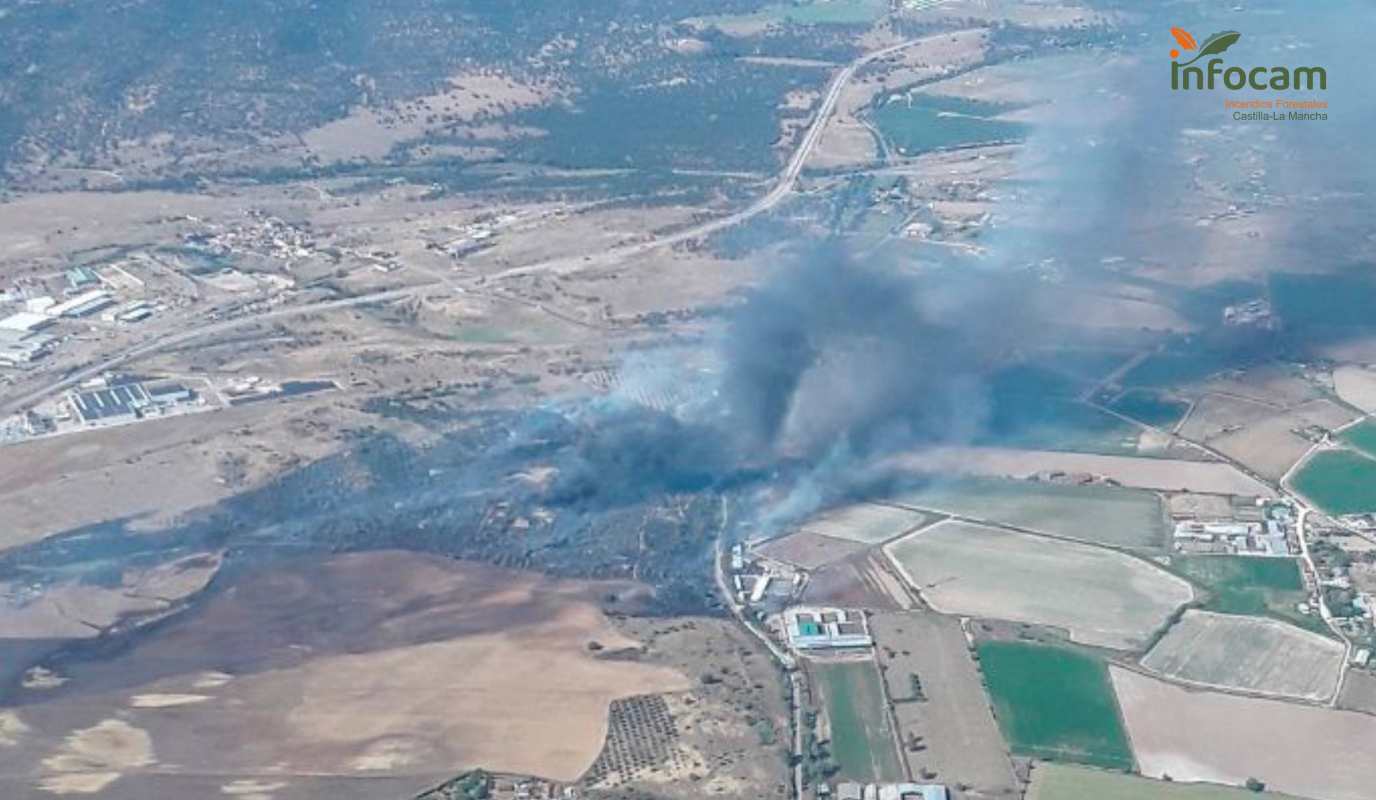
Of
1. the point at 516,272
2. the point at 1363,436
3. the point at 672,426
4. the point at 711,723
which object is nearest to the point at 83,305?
the point at 516,272

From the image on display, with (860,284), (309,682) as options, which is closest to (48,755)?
(309,682)

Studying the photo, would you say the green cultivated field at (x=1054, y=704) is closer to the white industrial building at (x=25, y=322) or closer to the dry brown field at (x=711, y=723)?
the dry brown field at (x=711, y=723)

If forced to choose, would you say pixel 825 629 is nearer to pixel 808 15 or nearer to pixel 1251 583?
pixel 1251 583

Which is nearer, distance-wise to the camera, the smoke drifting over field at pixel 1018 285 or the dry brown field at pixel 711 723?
the dry brown field at pixel 711 723

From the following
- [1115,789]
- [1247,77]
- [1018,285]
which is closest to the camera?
[1115,789]

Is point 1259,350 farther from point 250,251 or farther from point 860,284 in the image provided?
point 250,251

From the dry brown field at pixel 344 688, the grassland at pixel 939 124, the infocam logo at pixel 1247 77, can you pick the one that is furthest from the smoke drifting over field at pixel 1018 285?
the dry brown field at pixel 344 688
